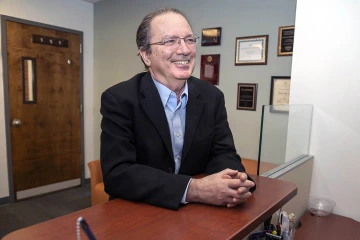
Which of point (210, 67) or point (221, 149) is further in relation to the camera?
point (210, 67)

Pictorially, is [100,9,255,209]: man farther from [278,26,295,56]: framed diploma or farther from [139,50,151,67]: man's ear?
[278,26,295,56]: framed diploma

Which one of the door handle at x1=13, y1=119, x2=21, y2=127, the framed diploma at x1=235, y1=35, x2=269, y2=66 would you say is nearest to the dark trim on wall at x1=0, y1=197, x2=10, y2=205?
the door handle at x1=13, y1=119, x2=21, y2=127

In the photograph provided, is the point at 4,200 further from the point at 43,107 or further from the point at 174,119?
the point at 174,119

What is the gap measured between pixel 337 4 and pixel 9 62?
3.37 metres

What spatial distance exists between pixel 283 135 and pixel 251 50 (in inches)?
50.5

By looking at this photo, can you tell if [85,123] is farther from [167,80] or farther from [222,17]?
[167,80]

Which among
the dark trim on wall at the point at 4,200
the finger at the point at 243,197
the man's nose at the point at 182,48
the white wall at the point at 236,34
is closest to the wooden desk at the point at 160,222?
the finger at the point at 243,197

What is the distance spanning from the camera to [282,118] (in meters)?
1.64

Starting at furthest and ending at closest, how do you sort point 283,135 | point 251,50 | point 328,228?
point 251,50
point 283,135
point 328,228

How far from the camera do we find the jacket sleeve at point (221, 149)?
1.04 metres

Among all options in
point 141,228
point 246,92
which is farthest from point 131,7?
point 141,228

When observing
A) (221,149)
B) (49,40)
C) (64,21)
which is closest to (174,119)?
(221,149)

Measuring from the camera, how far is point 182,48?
1.01m

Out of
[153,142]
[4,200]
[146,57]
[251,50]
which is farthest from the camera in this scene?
[4,200]
